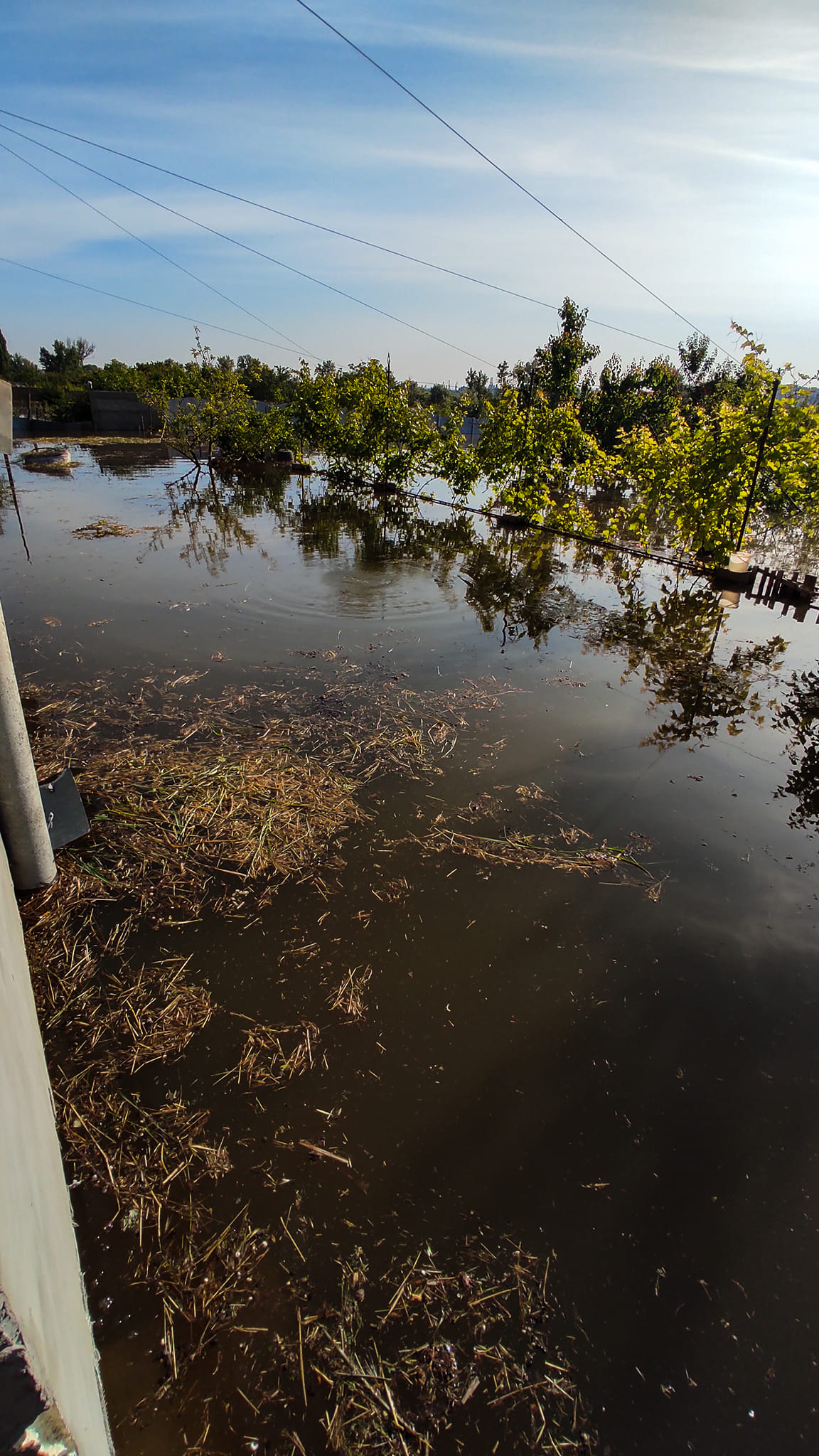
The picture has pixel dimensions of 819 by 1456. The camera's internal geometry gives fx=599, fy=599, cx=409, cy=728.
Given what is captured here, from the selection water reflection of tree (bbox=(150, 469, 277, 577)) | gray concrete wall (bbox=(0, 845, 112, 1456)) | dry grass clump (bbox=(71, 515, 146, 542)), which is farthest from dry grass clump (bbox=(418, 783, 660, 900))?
dry grass clump (bbox=(71, 515, 146, 542))

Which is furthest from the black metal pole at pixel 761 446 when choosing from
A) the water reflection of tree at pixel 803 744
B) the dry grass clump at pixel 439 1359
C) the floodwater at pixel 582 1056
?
the dry grass clump at pixel 439 1359

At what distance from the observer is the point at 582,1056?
265cm

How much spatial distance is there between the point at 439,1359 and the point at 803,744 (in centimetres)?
528

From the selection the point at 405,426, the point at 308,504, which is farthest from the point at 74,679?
the point at 405,426

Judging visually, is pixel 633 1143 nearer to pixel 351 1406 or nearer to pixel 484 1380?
pixel 484 1380

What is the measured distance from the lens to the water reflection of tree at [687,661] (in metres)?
5.73

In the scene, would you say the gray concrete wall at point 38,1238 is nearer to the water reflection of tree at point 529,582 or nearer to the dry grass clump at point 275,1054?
the dry grass clump at point 275,1054

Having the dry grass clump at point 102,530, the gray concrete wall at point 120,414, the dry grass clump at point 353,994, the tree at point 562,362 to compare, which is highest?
the tree at point 562,362

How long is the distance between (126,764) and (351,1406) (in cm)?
371

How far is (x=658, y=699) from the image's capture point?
6043mm

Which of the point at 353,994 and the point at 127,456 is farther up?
the point at 127,456

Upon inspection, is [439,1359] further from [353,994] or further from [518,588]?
[518,588]

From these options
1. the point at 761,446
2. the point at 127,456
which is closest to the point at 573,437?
the point at 761,446

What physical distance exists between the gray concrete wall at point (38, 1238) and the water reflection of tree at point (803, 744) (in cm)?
461
